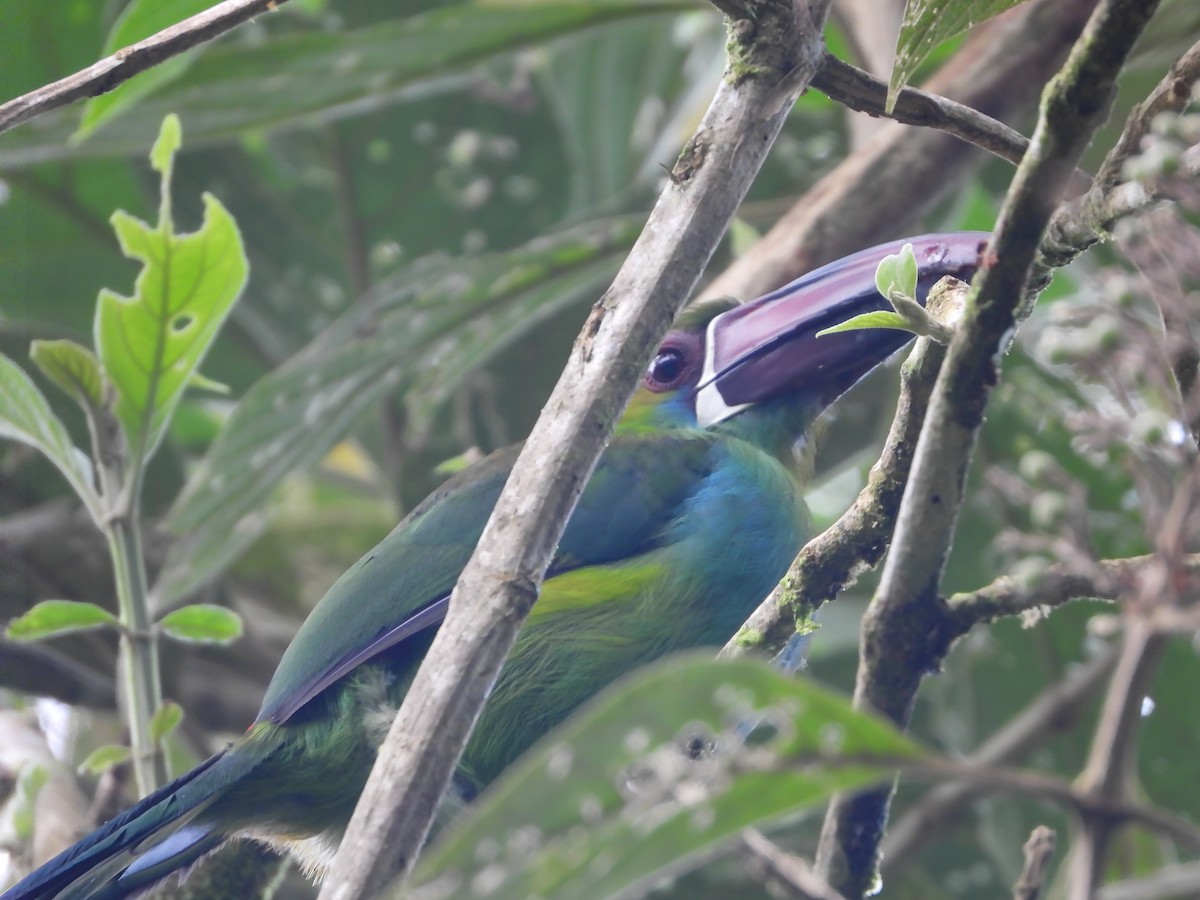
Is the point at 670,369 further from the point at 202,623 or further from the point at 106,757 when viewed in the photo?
the point at 106,757

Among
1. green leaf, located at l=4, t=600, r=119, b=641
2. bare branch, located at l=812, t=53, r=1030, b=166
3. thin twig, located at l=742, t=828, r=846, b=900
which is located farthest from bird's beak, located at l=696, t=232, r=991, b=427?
green leaf, located at l=4, t=600, r=119, b=641

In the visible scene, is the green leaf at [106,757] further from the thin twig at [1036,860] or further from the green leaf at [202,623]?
the thin twig at [1036,860]

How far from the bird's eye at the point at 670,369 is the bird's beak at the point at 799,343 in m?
0.04

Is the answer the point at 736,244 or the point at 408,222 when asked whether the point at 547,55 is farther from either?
the point at 736,244

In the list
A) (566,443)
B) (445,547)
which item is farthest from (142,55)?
(445,547)

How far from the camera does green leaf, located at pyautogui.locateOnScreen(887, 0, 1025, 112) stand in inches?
54.2

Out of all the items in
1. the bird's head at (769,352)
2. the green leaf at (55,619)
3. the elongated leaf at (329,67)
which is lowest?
the green leaf at (55,619)

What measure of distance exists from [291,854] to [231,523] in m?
0.73

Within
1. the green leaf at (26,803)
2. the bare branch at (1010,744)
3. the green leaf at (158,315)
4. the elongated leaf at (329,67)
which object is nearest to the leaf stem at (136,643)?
the green leaf at (158,315)

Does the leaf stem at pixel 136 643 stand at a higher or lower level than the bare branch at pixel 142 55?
lower

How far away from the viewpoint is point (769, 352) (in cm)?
244

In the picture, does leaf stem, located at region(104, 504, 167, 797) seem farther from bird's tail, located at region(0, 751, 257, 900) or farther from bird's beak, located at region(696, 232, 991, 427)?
bird's beak, located at region(696, 232, 991, 427)

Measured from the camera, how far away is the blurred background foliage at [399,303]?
300cm

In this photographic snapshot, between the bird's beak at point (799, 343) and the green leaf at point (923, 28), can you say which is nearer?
the green leaf at point (923, 28)
